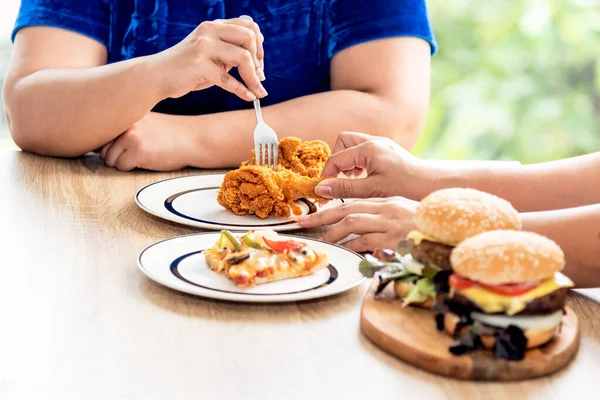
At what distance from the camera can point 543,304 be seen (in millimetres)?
824

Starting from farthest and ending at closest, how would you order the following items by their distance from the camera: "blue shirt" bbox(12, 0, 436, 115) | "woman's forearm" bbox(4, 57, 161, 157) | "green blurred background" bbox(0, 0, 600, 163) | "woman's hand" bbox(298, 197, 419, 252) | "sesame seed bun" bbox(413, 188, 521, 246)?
"green blurred background" bbox(0, 0, 600, 163), "blue shirt" bbox(12, 0, 436, 115), "woman's forearm" bbox(4, 57, 161, 157), "woman's hand" bbox(298, 197, 419, 252), "sesame seed bun" bbox(413, 188, 521, 246)

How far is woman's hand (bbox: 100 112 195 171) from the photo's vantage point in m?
1.79

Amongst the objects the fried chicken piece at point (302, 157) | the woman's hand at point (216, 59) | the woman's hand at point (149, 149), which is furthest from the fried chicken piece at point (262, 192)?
the woman's hand at point (149, 149)

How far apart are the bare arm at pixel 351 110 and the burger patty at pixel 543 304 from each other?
1.11 metres

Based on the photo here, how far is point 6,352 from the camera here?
2.79ft

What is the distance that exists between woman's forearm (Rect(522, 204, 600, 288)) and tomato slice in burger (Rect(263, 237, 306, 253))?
0.33 metres

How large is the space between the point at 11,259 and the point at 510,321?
2.50 ft

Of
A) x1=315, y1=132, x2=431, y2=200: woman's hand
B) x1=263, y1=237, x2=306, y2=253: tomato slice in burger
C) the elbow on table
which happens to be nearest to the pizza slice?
x1=263, y1=237, x2=306, y2=253: tomato slice in burger

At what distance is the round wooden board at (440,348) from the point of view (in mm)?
813

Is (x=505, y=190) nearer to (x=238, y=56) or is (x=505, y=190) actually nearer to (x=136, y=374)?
(x=238, y=56)

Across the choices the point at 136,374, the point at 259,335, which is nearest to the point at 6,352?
the point at 136,374

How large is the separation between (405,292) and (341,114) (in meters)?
1.07

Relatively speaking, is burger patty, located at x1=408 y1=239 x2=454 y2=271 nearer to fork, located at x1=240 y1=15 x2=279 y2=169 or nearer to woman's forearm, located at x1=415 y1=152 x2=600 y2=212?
woman's forearm, located at x1=415 y1=152 x2=600 y2=212

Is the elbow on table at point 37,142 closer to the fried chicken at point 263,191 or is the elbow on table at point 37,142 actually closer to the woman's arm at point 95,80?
the woman's arm at point 95,80
